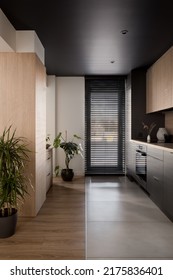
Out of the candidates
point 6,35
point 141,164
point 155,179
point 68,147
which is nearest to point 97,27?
point 6,35

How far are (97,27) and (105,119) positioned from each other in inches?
→ 120

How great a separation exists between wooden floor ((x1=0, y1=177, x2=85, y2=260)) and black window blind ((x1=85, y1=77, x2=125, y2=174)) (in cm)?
220

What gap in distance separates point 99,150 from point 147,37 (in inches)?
125

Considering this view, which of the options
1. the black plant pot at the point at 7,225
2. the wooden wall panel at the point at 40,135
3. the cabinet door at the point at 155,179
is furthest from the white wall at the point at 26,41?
the cabinet door at the point at 155,179

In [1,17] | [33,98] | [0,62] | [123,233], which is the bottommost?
[123,233]

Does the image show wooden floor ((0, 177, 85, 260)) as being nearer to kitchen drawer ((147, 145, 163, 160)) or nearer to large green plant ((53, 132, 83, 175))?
kitchen drawer ((147, 145, 163, 160))

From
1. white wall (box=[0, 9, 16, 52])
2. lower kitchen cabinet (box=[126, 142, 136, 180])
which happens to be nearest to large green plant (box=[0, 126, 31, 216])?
white wall (box=[0, 9, 16, 52])

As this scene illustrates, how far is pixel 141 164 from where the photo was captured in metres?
4.38

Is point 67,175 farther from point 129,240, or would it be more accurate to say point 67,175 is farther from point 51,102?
point 129,240

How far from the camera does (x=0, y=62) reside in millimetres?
3066

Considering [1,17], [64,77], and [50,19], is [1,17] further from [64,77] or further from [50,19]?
[64,77]

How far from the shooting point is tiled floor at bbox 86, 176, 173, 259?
2250mm

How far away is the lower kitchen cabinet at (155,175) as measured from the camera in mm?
3291

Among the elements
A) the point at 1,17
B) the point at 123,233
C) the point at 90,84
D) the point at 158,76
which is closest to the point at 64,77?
the point at 90,84
